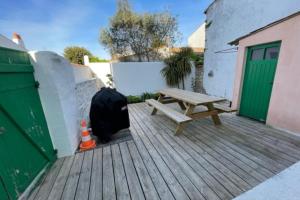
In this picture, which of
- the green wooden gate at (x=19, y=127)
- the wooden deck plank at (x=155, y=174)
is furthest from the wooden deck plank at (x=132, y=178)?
the green wooden gate at (x=19, y=127)

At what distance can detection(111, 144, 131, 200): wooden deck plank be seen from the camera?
1.51m

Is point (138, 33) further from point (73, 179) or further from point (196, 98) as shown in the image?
point (73, 179)

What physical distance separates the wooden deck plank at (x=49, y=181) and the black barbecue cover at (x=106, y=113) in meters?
0.80

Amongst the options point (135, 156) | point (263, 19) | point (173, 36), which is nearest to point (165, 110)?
point (135, 156)

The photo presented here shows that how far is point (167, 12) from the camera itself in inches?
317

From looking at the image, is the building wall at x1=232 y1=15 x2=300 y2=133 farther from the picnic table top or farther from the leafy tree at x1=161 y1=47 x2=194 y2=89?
the leafy tree at x1=161 y1=47 x2=194 y2=89

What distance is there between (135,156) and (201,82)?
6210mm

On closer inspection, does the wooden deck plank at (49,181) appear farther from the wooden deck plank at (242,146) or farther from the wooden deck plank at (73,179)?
the wooden deck plank at (242,146)

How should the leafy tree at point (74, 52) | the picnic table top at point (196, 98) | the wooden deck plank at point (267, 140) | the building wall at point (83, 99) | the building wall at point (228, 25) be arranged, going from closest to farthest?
1. the wooden deck plank at point (267, 140)
2. the picnic table top at point (196, 98)
3. the building wall at point (83, 99)
4. the building wall at point (228, 25)
5. the leafy tree at point (74, 52)

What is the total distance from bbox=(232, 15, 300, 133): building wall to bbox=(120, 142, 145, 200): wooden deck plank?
130 inches

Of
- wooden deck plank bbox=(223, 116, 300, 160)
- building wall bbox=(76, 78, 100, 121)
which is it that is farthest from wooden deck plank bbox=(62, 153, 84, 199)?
wooden deck plank bbox=(223, 116, 300, 160)

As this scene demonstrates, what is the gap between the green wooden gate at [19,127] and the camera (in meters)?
1.42

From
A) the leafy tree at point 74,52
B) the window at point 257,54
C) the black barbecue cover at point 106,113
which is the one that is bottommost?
the black barbecue cover at point 106,113

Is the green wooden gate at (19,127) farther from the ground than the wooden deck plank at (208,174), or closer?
farther from the ground
